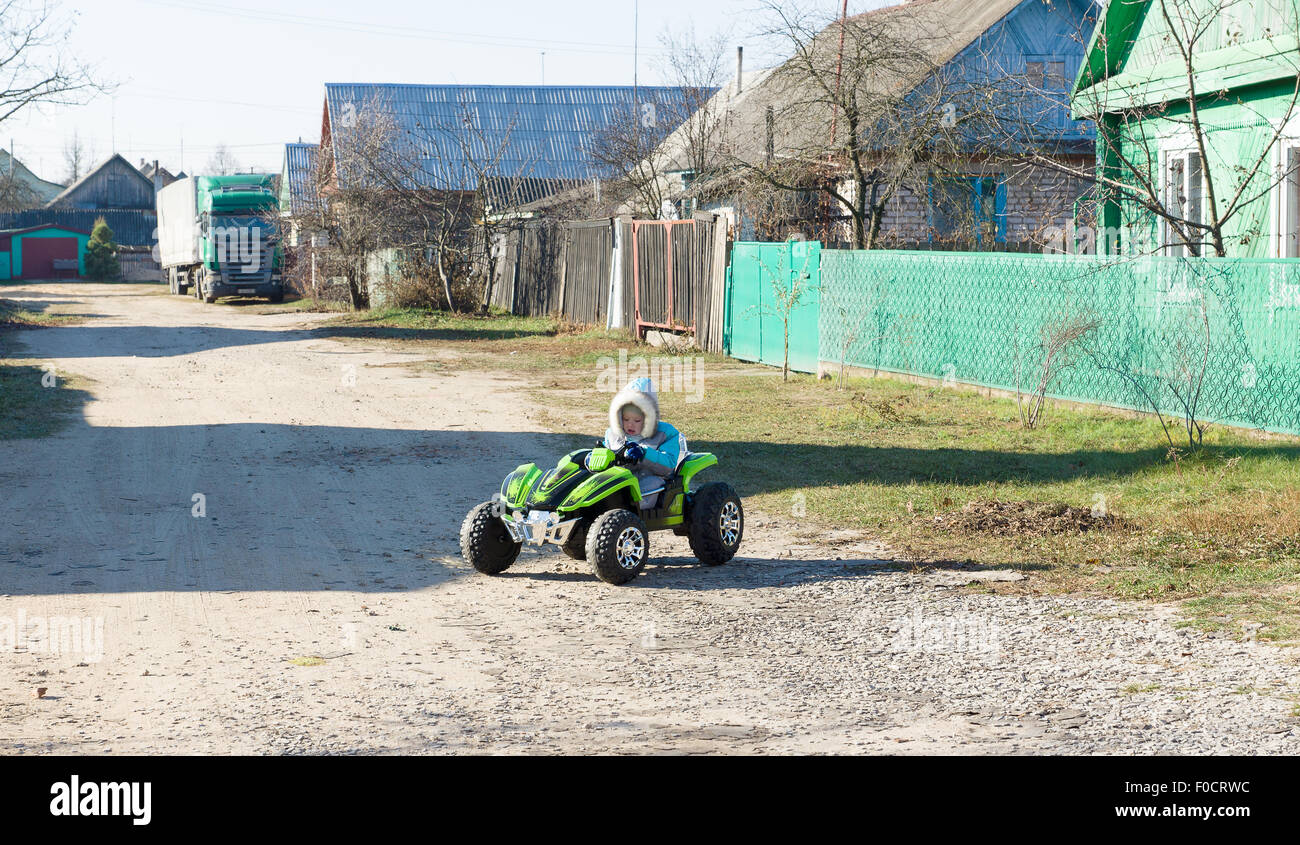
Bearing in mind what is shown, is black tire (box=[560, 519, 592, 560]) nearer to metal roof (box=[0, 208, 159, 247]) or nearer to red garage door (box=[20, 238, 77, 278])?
red garage door (box=[20, 238, 77, 278])

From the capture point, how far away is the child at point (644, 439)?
766cm

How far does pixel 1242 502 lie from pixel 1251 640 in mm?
3246

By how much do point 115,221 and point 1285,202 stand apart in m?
77.3

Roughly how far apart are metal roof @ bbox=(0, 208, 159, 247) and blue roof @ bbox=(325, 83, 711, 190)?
119 ft

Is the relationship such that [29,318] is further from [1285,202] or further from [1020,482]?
[1285,202]

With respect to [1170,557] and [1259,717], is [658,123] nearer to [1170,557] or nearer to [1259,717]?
[1170,557]

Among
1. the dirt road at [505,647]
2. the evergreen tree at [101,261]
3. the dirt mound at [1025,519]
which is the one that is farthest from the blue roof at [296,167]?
the dirt mound at [1025,519]

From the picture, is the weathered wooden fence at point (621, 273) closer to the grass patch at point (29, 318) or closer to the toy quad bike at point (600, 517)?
the grass patch at point (29, 318)

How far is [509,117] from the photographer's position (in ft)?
150

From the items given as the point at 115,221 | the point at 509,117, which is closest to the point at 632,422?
the point at 509,117

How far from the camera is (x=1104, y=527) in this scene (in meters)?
8.34

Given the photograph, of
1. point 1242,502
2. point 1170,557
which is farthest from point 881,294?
point 1170,557
